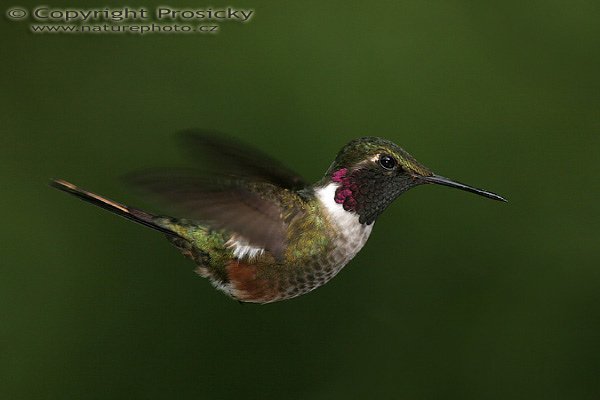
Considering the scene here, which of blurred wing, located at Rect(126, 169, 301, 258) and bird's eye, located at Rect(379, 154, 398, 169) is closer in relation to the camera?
blurred wing, located at Rect(126, 169, 301, 258)

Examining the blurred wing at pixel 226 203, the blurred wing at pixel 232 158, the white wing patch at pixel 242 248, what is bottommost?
the white wing patch at pixel 242 248

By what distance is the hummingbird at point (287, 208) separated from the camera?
180 cm

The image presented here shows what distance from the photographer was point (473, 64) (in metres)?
4.64

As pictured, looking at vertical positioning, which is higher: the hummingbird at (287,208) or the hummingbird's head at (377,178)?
the hummingbird's head at (377,178)

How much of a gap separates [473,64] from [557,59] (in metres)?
0.50

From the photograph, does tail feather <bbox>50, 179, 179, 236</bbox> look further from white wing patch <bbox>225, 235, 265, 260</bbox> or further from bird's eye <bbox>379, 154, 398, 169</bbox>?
bird's eye <bbox>379, 154, 398, 169</bbox>

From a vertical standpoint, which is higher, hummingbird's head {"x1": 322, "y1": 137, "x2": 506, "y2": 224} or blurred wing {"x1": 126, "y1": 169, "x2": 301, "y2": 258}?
hummingbird's head {"x1": 322, "y1": 137, "x2": 506, "y2": 224}

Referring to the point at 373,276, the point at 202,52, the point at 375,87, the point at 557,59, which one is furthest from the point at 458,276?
the point at 202,52

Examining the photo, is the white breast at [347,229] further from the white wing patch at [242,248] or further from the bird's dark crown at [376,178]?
the white wing patch at [242,248]

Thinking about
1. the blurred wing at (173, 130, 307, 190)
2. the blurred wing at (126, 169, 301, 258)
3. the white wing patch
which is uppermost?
the blurred wing at (173, 130, 307, 190)

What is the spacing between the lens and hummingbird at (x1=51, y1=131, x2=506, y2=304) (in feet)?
5.90

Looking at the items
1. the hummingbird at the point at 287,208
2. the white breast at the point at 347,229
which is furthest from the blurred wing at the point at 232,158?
the white breast at the point at 347,229

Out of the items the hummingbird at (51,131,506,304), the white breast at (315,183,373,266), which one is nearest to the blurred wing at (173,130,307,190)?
the hummingbird at (51,131,506,304)

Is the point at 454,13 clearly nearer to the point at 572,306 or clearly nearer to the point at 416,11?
the point at 416,11
